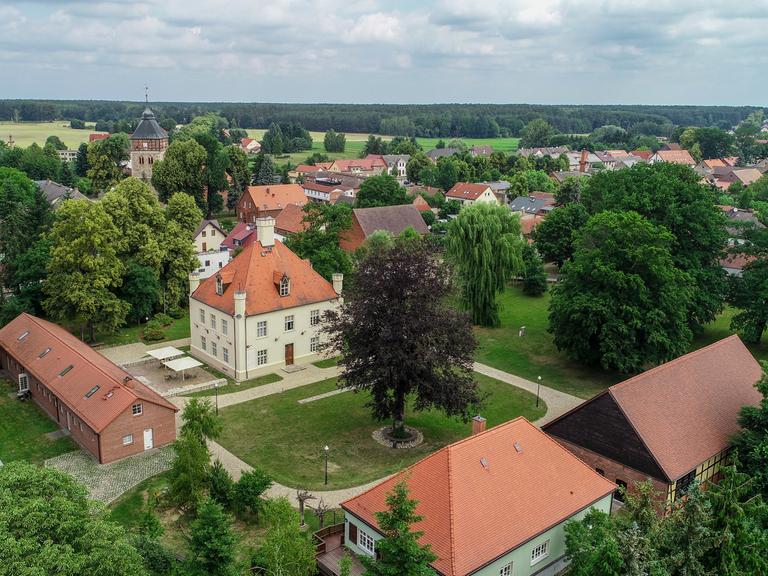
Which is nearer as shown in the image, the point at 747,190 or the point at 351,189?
the point at 747,190

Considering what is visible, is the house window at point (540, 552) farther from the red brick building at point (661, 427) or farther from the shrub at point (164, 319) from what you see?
the shrub at point (164, 319)

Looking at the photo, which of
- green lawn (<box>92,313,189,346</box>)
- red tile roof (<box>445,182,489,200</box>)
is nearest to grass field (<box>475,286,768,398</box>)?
green lawn (<box>92,313,189,346</box>)


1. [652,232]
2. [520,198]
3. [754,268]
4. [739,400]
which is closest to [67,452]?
[739,400]

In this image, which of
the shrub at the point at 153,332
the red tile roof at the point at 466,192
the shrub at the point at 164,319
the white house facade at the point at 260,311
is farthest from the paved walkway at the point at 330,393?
the red tile roof at the point at 466,192

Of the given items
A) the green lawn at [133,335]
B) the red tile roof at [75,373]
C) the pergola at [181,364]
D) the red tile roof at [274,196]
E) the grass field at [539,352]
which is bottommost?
the green lawn at [133,335]

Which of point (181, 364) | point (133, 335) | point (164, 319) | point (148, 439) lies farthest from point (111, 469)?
point (164, 319)

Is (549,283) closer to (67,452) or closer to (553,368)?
(553,368)

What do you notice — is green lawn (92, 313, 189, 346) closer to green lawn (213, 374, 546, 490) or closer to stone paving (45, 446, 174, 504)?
green lawn (213, 374, 546, 490)

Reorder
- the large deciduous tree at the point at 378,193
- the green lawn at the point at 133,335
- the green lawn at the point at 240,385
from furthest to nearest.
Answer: the large deciduous tree at the point at 378,193
the green lawn at the point at 133,335
the green lawn at the point at 240,385
